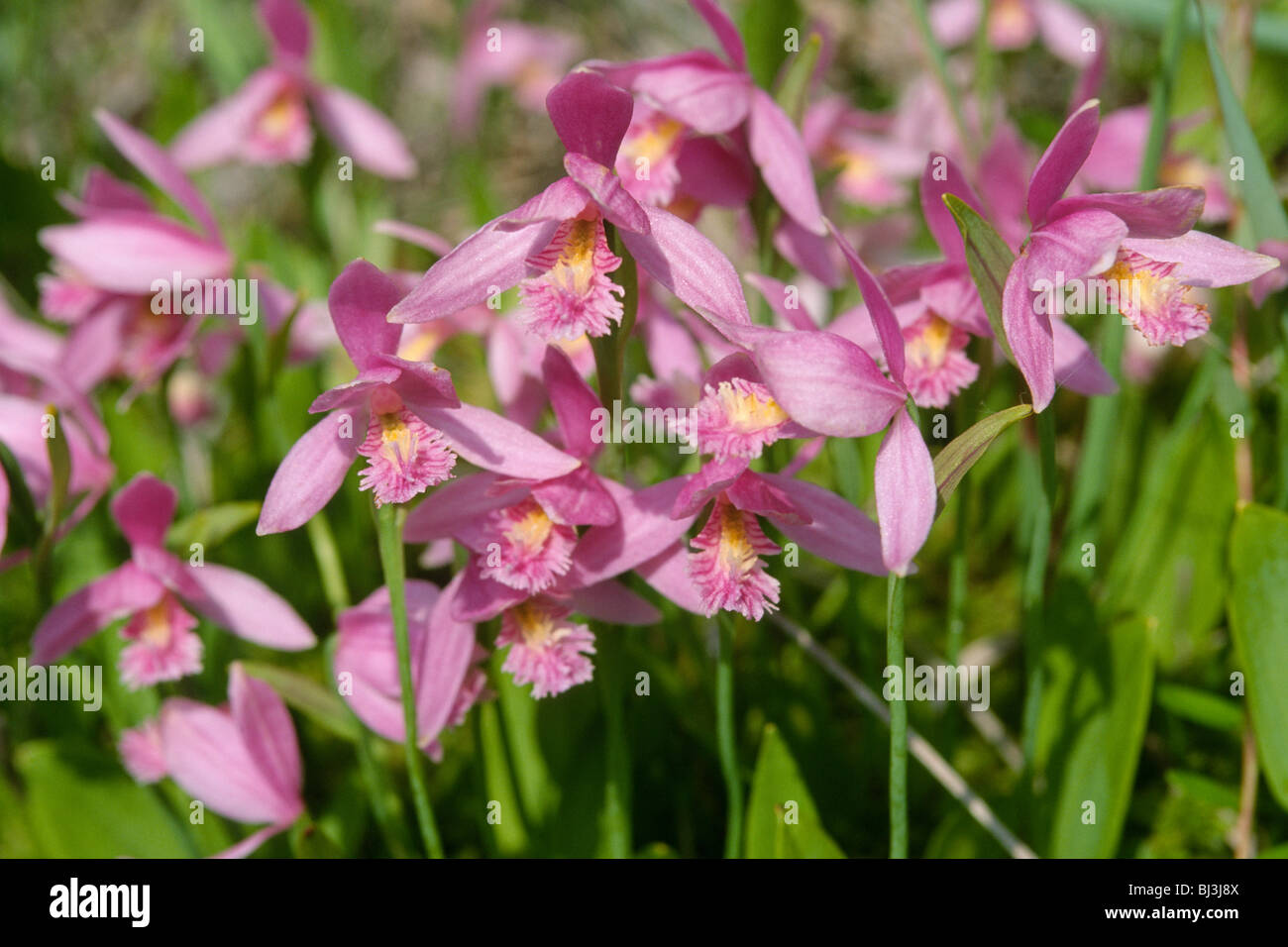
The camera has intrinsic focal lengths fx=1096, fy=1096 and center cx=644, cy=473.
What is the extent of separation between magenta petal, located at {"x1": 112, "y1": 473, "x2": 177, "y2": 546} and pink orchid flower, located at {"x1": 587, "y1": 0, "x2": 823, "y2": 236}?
0.70 meters

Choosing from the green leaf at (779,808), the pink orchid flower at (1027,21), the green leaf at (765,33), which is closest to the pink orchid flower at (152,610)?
the green leaf at (779,808)

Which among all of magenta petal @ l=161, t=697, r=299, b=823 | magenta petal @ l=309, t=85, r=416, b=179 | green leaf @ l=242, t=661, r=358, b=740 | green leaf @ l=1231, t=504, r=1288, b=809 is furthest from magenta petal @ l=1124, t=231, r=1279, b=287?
magenta petal @ l=309, t=85, r=416, b=179

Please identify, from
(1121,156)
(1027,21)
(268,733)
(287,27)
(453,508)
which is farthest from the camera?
(1027,21)

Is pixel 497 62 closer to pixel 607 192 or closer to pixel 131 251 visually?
pixel 131 251

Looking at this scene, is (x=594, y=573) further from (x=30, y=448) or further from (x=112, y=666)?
(x=112, y=666)

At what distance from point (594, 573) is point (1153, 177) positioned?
0.99 metres

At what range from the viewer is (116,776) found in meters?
1.56

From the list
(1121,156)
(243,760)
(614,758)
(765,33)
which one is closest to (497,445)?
(614,758)

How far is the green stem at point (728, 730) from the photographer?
1287mm

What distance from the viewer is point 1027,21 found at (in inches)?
107

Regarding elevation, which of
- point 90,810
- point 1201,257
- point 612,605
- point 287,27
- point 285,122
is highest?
point 287,27

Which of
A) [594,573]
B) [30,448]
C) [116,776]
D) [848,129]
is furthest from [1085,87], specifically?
[116,776]

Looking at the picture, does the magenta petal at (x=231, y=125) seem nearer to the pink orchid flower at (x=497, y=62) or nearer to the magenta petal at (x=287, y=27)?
the magenta petal at (x=287, y=27)

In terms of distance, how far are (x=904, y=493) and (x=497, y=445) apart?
40cm
